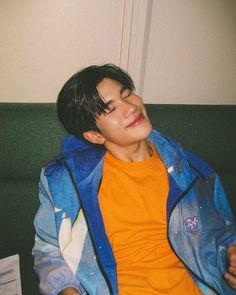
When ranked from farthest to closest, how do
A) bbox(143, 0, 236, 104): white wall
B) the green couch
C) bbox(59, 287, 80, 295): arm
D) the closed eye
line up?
bbox(143, 0, 236, 104): white wall → the green couch → the closed eye → bbox(59, 287, 80, 295): arm

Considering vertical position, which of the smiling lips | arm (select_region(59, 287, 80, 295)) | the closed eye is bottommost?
arm (select_region(59, 287, 80, 295))

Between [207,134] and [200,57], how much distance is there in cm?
49

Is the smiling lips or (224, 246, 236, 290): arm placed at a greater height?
the smiling lips

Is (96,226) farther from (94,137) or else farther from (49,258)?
(94,137)

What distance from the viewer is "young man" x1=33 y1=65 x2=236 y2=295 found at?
1148 mm

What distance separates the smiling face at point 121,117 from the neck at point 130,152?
0.24 feet

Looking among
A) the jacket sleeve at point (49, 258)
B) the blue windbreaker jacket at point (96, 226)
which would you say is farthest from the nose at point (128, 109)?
the jacket sleeve at point (49, 258)

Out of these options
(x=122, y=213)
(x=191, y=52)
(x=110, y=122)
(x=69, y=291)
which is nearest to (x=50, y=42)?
(x=110, y=122)

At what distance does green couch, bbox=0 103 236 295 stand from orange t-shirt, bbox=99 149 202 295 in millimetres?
361

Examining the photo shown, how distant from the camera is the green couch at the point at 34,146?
4.47 ft

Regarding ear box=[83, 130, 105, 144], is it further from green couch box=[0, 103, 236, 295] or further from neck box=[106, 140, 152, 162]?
green couch box=[0, 103, 236, 295]

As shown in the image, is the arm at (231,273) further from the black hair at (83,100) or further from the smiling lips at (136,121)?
the black hair at (83,100)

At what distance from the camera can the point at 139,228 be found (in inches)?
47.7

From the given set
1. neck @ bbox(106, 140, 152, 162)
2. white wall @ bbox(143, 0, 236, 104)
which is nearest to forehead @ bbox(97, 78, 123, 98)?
neck @ bbox(106, 140, 152, 162)
